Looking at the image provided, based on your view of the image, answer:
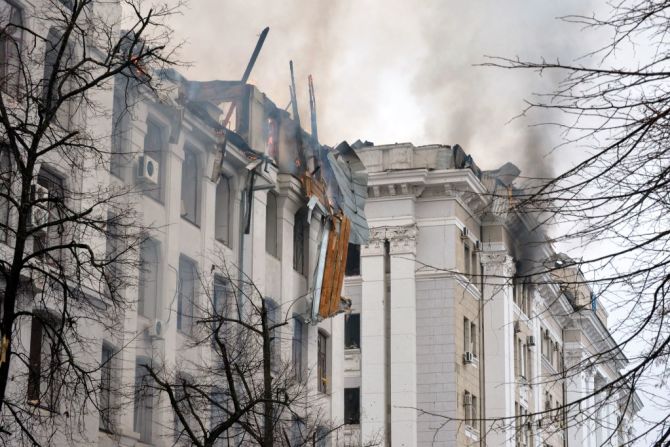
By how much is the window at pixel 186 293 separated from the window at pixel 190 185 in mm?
1243

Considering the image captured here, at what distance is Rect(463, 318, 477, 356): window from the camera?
6431 centimetres

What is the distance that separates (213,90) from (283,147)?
14.1 feet

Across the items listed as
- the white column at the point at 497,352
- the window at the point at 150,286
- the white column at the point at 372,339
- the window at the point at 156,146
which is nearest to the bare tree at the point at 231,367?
the window at the point at 150,286

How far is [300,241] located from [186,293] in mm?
8727

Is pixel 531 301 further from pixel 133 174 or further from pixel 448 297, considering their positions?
pixel 133 174

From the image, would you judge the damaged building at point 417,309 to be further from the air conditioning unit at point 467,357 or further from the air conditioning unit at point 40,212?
the air conditioning unit at point 40,212

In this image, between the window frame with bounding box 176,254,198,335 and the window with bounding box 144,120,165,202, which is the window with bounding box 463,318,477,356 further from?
the window with bounding box 144,120,165,202

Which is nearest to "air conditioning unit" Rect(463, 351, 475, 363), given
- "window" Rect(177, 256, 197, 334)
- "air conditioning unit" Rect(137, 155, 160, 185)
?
"window" Rect(177, 256, 197, 334)

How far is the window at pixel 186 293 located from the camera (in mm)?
39594

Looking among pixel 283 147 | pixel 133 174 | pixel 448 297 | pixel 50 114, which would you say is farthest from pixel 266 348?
pixel 448 297

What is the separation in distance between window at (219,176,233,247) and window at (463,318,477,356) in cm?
2282

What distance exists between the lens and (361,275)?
63.8 meters

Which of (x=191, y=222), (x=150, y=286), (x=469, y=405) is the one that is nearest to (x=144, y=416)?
(x=150, y=286)

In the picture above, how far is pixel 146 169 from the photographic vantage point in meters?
37.0
